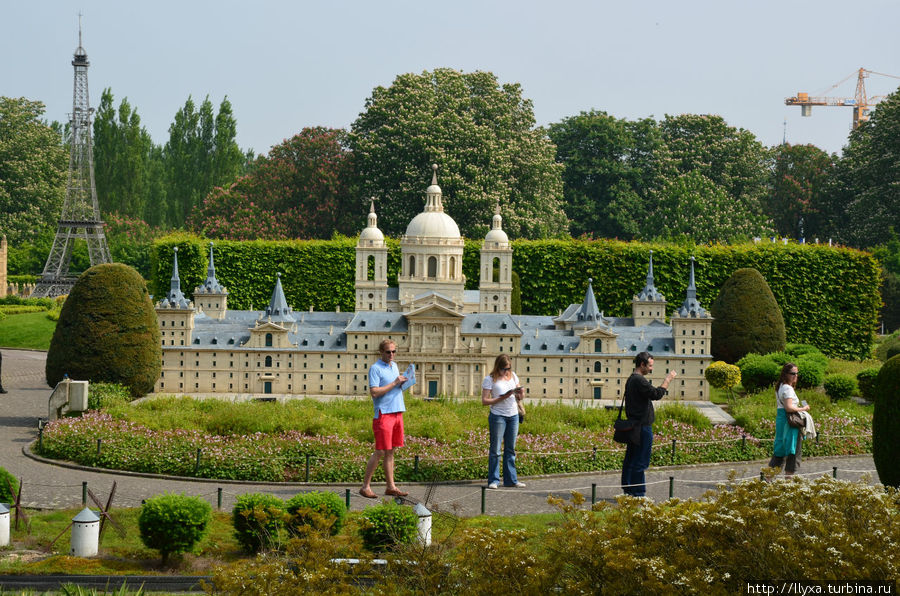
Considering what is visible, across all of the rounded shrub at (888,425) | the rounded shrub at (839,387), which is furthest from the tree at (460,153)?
the rounded shrub at (888,425)

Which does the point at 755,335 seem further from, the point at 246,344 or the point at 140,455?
the point at 140,455

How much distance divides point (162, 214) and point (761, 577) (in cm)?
9285

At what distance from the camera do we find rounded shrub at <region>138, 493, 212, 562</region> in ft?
57.8

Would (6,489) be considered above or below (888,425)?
below

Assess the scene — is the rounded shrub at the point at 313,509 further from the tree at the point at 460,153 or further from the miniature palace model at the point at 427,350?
the tree at the point at 460,153

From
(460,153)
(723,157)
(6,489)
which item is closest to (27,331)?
(460,153)

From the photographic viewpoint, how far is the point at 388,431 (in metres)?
20.1

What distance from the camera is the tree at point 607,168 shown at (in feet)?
284

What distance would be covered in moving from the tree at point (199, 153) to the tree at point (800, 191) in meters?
44.9

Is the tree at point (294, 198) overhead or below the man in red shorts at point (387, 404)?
overhead

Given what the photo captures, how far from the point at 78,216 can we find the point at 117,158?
938cm

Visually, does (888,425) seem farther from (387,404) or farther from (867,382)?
(867,382)

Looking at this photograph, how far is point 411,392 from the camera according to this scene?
4244 centimetres

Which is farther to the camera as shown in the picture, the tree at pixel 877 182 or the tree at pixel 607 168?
the tree at pixel 607 168
